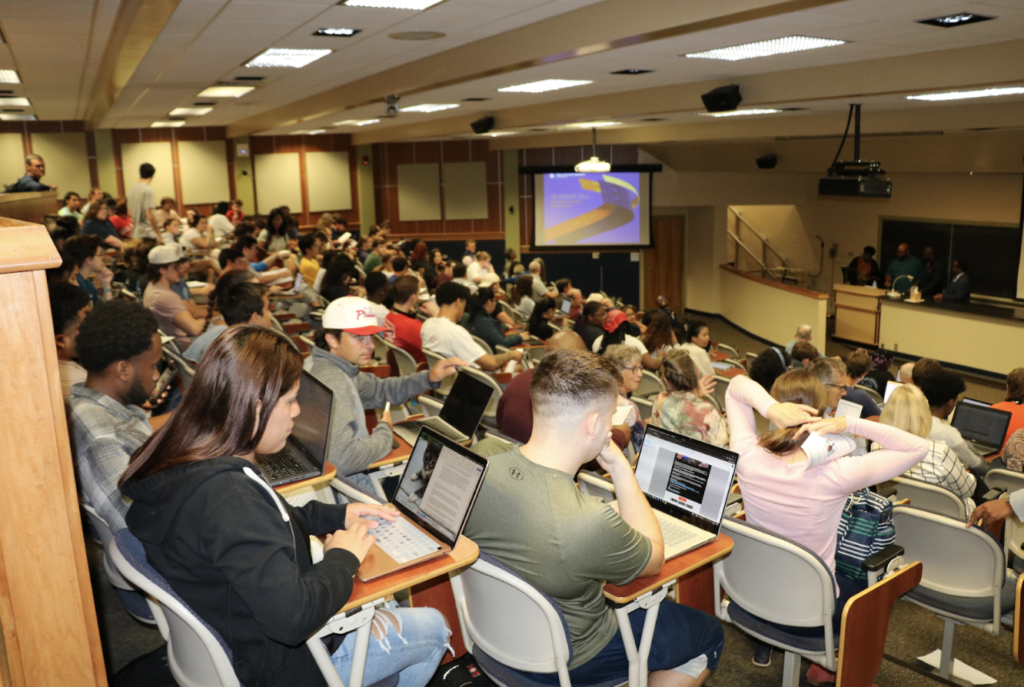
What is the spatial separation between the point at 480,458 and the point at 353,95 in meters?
6.46

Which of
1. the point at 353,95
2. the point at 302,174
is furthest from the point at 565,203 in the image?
the point at 353,95

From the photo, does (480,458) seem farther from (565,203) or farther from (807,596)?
(565,203)

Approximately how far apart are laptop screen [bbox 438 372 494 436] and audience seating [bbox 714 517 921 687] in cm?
105

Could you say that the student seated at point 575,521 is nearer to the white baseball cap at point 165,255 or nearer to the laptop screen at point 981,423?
the laptop screen at point 981,423

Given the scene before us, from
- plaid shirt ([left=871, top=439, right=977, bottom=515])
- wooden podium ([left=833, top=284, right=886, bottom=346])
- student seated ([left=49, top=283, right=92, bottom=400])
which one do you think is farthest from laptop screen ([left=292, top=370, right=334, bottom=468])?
wooden podium ([left=833, top=284, right=886, bottom=346])

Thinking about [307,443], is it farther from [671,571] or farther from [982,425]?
[982,425]

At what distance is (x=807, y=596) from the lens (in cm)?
250

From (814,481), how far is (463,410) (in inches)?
54.7

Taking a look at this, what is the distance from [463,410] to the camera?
3.22m

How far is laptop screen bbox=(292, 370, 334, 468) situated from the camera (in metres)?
2.63

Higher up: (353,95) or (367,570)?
(353,95)

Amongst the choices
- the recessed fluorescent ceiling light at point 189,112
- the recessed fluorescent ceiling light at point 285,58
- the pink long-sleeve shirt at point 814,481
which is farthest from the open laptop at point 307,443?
the recessed fluorescent ceiling light at point 189,112

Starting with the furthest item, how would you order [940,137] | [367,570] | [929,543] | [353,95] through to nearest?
[940,137] → [353,95] → [929,543] → [367,570]

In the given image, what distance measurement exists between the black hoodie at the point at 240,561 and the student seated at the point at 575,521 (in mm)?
489
